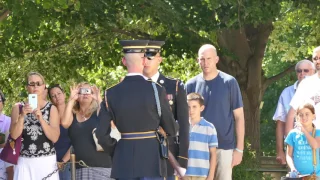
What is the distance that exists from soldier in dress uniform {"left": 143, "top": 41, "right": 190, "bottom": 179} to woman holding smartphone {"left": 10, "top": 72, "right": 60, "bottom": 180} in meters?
1.55

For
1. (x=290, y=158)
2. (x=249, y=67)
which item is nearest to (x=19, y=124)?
(x=290, y=158)

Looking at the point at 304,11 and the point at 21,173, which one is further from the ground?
the point at 304,11

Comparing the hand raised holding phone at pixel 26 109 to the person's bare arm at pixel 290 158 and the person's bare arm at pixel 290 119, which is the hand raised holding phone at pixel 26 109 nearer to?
the person's bare arm at pixel 290 158

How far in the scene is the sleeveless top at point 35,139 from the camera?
433 inches

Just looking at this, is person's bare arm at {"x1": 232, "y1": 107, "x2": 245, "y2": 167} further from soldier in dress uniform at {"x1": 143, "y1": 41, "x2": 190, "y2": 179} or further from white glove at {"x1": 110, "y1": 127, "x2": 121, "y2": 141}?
white glove at {"x1": 110, "y1": 127, "x2": 121, "y2": 141}

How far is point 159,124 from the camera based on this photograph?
905 centimetres

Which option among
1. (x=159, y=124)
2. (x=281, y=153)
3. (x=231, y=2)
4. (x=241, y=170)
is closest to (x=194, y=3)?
(x=231, y=2)

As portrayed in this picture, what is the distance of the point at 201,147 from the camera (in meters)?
11.1

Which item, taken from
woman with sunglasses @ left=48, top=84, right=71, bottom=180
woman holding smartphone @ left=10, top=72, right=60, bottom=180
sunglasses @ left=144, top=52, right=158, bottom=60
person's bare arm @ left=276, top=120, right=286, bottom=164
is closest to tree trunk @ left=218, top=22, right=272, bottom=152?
person's bare arm @ left=276, top=120, right=286, bottom=164

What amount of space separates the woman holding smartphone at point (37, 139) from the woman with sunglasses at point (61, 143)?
27cm

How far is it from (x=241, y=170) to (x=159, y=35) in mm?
5833

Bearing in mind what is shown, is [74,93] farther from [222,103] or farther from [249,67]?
[249,67]

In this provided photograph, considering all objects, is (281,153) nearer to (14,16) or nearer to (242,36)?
(14,16)

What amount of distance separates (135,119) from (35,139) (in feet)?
8.05
